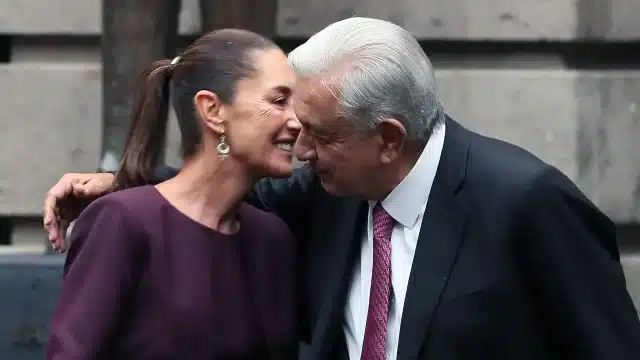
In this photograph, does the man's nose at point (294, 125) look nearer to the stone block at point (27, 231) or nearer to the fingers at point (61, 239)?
the fingers at point (61, 239)

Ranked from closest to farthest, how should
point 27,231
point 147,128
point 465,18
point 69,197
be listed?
point 147,128
point 69,197
point 465,18
point 27,231

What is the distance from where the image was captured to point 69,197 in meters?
2.49

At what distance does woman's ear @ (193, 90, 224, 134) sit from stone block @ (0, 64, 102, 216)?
2380 millimetres

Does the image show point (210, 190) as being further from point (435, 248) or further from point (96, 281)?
point (435, 248)

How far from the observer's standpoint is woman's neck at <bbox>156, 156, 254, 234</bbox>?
2285 mm

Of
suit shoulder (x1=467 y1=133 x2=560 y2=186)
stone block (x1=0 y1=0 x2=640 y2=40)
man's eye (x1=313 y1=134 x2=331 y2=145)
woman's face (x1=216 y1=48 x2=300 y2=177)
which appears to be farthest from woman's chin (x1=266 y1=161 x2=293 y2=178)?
stone block (x1=0 y1=0 x2=640 y2=40)

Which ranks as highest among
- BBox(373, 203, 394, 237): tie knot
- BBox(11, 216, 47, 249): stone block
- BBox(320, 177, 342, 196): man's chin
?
BBox(320, 177, 342, 196): man's chin

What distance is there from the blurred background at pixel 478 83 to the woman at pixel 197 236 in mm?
2119

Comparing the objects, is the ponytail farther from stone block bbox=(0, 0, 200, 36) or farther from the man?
stone block bbox=(0, 0, 200, 36)

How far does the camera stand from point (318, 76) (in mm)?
2133

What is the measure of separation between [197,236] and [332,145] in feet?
1.07

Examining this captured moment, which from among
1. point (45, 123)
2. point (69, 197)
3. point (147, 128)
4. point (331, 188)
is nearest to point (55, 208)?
point (69, 197)

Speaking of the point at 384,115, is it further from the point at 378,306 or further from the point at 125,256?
the point at 125,256

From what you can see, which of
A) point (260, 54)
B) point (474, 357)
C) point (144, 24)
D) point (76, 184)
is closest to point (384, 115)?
point (260, 54)
